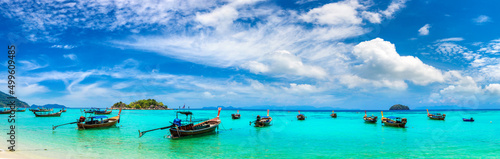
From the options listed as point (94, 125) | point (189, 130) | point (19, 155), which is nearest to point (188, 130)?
point (189, 130)

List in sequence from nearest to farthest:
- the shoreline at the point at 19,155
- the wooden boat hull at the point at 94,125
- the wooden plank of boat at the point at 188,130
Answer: the shoreline at the point at 19,155
the wooden plank of boat at the point at 188,130
the wooden boat hull at the point at 94,125

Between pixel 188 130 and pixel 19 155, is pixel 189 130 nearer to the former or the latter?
pixel 188 130

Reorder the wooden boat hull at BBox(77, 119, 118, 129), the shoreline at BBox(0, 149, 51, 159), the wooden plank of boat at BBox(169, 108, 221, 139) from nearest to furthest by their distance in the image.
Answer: the shoreline at BBox(0, 149, 51, 159) → the wooden plank of boat at BBox(169, 108, 221, 139) → the wooden boat hull at BBox(77, 119, 118, 129)

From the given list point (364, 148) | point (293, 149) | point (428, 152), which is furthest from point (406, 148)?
point (293, 149)

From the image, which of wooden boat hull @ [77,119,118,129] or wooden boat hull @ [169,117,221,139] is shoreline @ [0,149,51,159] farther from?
wooden boat hull @ [77,119,118,129]

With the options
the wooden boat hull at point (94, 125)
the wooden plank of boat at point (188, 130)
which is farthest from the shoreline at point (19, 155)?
the wooden boat hull at point (94, 125)

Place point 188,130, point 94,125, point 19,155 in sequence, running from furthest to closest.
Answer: point 94,125
point 188,130
point 19,155

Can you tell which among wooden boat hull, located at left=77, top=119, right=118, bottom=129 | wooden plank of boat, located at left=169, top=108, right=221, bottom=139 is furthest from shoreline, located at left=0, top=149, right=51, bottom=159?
wooden boat hull, located at left=77, top=119, right=118, bottom=129

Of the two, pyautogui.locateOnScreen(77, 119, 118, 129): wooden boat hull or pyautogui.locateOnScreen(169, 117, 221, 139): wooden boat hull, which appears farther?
pyautogui.locateOnScreen(77, 119, 118, 129): wooden boat hull

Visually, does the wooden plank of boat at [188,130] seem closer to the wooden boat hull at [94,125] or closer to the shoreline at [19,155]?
the shoreline at [19,155]

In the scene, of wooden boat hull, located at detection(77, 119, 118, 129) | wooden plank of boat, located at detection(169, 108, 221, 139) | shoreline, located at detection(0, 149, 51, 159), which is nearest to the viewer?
shoreline, located at detection(0, 149, 51, 159)

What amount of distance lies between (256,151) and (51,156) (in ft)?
48.0

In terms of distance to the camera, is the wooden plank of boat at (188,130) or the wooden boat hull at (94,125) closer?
the wooden plank of boat at (188,130)

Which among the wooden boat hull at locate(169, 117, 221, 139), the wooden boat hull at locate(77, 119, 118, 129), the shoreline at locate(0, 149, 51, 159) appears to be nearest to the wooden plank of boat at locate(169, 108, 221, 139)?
the wooden boat hull at locate(169, 117, 221, 139)
